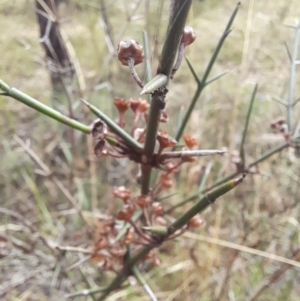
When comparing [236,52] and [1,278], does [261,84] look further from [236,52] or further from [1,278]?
[1,278]

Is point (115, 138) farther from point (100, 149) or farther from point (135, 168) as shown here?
point (135, 168)

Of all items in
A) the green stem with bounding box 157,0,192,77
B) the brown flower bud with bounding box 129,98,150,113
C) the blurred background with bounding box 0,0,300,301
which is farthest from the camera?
the blurred background with bounding box 0,0,300,301

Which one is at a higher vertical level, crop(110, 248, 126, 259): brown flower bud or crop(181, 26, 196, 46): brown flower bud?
crop(181, 26, 196, 46): brown flower bud

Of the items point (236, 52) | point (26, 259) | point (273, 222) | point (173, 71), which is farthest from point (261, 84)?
point (173, 71)

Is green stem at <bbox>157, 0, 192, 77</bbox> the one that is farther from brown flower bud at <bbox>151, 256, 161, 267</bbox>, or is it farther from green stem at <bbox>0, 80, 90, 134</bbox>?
brown flower bud at <bbox>151, 256, 161, 267</bbox>

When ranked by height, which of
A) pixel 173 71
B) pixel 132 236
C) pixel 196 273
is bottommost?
pixel 196 273

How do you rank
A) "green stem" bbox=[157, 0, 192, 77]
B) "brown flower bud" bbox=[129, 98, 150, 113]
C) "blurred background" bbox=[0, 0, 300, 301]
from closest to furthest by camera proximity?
"green stem" bbox=[157, 0, 192, 77], "brown flower bud" bbox=[129, 98, 150, 113], "blurred background" bbox=[0, 0, 300, 301]

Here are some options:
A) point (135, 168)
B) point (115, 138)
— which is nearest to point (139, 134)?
point (115, 138)

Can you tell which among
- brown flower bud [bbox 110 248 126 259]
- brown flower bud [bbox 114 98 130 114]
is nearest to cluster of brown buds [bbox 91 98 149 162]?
brown flower bud [bbox 114 98 130 114]
